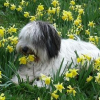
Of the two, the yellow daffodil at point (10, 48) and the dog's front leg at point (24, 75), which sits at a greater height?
the yellow daffodil at point (10, 48)

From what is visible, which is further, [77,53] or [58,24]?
[58,24]

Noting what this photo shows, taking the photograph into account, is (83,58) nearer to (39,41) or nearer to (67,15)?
(39,41)

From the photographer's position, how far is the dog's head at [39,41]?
4672 millimetres

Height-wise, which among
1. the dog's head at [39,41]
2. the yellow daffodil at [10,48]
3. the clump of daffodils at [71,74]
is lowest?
the clump of daffodils at [71,74]

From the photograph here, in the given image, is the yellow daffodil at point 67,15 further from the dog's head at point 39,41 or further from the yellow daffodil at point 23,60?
the yellow daffodil at point 23,60

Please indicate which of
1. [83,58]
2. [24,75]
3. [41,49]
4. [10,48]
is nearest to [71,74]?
[83,58]

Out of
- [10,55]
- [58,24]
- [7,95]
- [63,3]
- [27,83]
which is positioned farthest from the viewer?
[63,3]

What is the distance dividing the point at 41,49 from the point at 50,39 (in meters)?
0.19

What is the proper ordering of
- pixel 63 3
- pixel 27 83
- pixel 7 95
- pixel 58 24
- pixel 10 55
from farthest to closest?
pixel 63 3 < pixel 58 24 < pixel 10 55 < pixel 27 83 < pixel 7 95

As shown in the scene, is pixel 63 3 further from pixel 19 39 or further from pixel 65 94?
pixel 65 94

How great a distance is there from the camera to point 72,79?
4746 mm

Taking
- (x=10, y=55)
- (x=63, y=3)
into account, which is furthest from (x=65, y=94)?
(x=63, y=3)

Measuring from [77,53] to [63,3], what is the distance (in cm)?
260

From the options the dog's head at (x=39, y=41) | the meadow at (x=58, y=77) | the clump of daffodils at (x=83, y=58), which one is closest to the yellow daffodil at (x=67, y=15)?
the meadow at (x=58, y=77)
